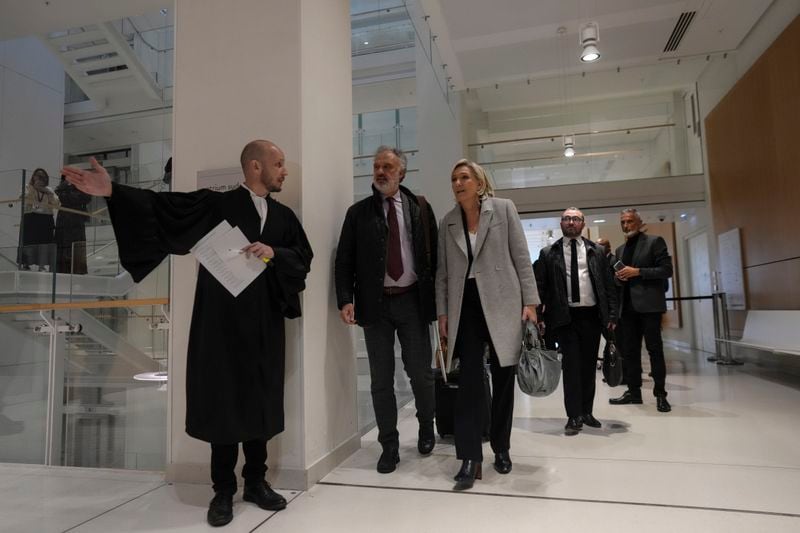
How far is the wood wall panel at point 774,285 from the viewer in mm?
5414

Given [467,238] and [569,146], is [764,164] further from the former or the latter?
[467,238]

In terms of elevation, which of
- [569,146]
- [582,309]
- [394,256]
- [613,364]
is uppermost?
[569,146]

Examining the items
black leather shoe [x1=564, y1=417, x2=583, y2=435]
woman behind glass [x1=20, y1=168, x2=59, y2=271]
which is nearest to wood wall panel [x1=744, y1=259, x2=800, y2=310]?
black leather shoe [x1=564, y1=417, x2=583, y2=435]

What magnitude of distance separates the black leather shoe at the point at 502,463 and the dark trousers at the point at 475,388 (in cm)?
3

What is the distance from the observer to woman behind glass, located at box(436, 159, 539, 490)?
229 centimetres

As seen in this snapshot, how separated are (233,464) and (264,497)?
18 cm

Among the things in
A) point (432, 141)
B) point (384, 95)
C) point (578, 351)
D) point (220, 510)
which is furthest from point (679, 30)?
point (220, 510)

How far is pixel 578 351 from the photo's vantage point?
330 centimetres

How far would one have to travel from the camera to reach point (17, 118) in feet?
27.2

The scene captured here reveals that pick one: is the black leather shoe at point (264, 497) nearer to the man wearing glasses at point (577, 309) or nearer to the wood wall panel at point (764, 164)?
the man wearing glasses at point (577, 309)

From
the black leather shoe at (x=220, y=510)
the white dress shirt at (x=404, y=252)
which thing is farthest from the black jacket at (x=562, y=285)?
the black leather shoe at (x=220, y=510)

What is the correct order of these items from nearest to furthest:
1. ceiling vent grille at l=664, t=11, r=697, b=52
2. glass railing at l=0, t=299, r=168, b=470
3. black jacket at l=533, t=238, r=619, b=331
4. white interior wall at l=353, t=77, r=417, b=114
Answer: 1. glass railing at l=0, t=299, r=168, b=470
2. black jacket at l=533, t=238, r=619, b=331
3. ceiling vent grille at l=664, t=11, r=697, b=52
4. white interior wall at l=353, t=77, r=417, b=114

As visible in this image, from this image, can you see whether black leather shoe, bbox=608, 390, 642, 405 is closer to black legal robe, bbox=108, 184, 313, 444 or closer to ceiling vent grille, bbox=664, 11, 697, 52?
black legal robe, bbox=108, 184, 313, 444

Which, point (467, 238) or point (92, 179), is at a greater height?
point (92, 179)
